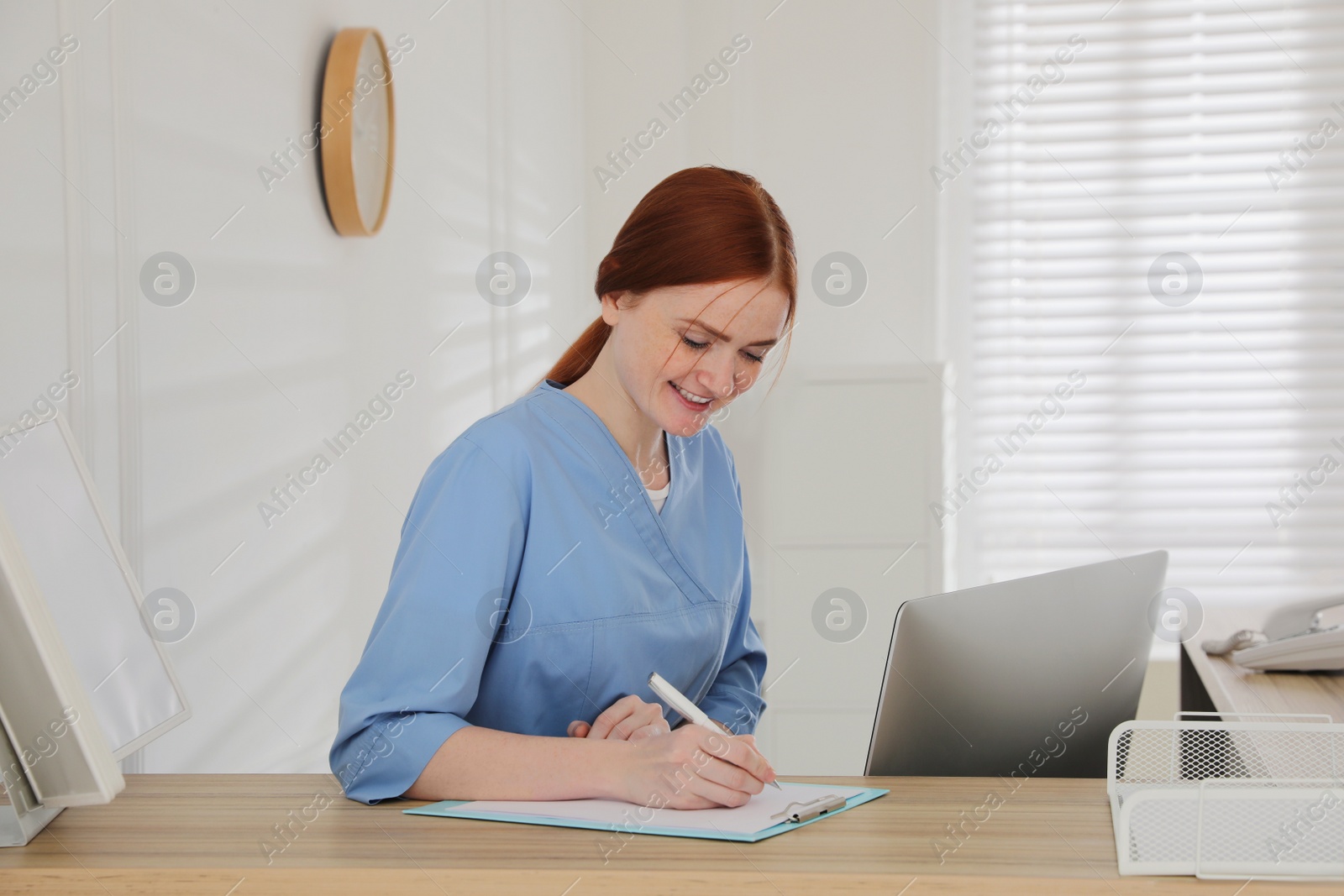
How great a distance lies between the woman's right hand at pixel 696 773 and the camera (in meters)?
1.00

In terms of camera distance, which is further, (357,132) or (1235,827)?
(357,132)

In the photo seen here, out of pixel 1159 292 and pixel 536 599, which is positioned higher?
pixel 1159 292

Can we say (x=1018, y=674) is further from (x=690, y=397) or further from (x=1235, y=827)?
(x=690, y=397)

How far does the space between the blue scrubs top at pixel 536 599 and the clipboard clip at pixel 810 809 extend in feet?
1.10

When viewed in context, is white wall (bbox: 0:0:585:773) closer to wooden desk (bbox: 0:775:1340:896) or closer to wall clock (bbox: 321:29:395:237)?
wall clock (bbox: 321:29:395:237)

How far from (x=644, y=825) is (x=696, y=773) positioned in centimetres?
7

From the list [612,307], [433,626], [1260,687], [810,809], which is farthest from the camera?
[1260,687]

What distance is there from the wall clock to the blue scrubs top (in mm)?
916

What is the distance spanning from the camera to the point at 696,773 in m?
1.00

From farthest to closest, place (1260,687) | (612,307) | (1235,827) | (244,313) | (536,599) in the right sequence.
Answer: (244,313)
(1260,687)
(612,307)
(536,599)
(1235,827)

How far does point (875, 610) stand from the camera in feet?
10.4

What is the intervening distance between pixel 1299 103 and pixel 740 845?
364cm

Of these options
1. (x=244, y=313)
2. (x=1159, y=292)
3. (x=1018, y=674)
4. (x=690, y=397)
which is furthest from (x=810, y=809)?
(x=1159, y=292)

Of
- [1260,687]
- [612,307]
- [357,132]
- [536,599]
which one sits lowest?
[1260,687]
